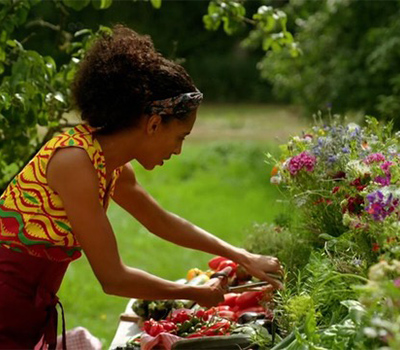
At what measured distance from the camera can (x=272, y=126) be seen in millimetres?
12500

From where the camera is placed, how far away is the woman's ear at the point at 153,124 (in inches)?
101

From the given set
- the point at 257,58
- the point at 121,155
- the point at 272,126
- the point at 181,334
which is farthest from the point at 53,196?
the point at 257,58

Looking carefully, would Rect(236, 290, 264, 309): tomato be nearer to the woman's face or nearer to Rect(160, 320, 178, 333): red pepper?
Rect(160, 320, 178, 333): red pepper

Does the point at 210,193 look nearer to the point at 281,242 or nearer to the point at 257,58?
the point at 281,242

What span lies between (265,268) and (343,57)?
5.42 m

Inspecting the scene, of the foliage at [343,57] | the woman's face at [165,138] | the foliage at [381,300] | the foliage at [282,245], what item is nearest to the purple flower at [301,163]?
the foliage at [282,245]

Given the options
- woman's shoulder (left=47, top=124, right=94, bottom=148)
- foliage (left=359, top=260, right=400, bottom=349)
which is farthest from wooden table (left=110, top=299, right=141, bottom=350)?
foliage (left=359, top=260, right=400, bottom=349)

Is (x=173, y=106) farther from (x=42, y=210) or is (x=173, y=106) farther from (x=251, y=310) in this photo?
(x=251, y=310)

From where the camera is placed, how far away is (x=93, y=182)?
2467mm

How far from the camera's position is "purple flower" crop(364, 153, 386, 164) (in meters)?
2.45

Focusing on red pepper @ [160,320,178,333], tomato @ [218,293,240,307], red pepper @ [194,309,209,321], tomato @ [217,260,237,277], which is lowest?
tomato @ [218,293,240,307]

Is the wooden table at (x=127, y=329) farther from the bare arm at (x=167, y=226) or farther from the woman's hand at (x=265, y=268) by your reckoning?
the woman's hand at (x=265, y=268)

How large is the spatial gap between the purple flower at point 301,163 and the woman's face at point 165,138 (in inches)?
16.8

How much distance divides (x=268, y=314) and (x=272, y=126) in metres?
9.82
